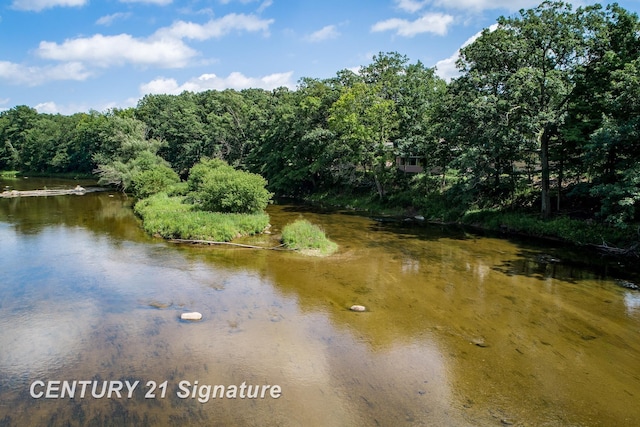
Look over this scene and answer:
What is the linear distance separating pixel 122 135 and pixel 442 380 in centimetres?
6119

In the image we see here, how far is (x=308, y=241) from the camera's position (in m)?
26.1

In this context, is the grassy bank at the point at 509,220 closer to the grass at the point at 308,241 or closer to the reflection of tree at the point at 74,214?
the grass at the point at 308,241

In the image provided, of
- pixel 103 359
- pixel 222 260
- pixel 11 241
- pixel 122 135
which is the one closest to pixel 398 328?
pixel 103 359

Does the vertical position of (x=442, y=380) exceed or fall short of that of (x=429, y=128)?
it falls short

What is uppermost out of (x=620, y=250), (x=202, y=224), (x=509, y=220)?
(x=509, y=220)

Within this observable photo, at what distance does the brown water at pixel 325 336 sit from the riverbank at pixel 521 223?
265 centimetres

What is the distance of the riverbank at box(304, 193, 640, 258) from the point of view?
24.8 m

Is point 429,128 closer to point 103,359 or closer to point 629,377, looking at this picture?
point 629,377

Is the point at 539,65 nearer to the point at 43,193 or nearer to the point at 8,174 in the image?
the point at 43,193

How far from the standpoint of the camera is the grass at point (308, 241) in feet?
83.9

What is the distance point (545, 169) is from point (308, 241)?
58.5 ft

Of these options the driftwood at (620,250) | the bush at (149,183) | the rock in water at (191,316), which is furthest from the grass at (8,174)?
the driftwood at (620,250)

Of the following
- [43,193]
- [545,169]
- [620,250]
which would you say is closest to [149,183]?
[43,193]

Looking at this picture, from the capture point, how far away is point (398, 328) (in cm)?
1524
